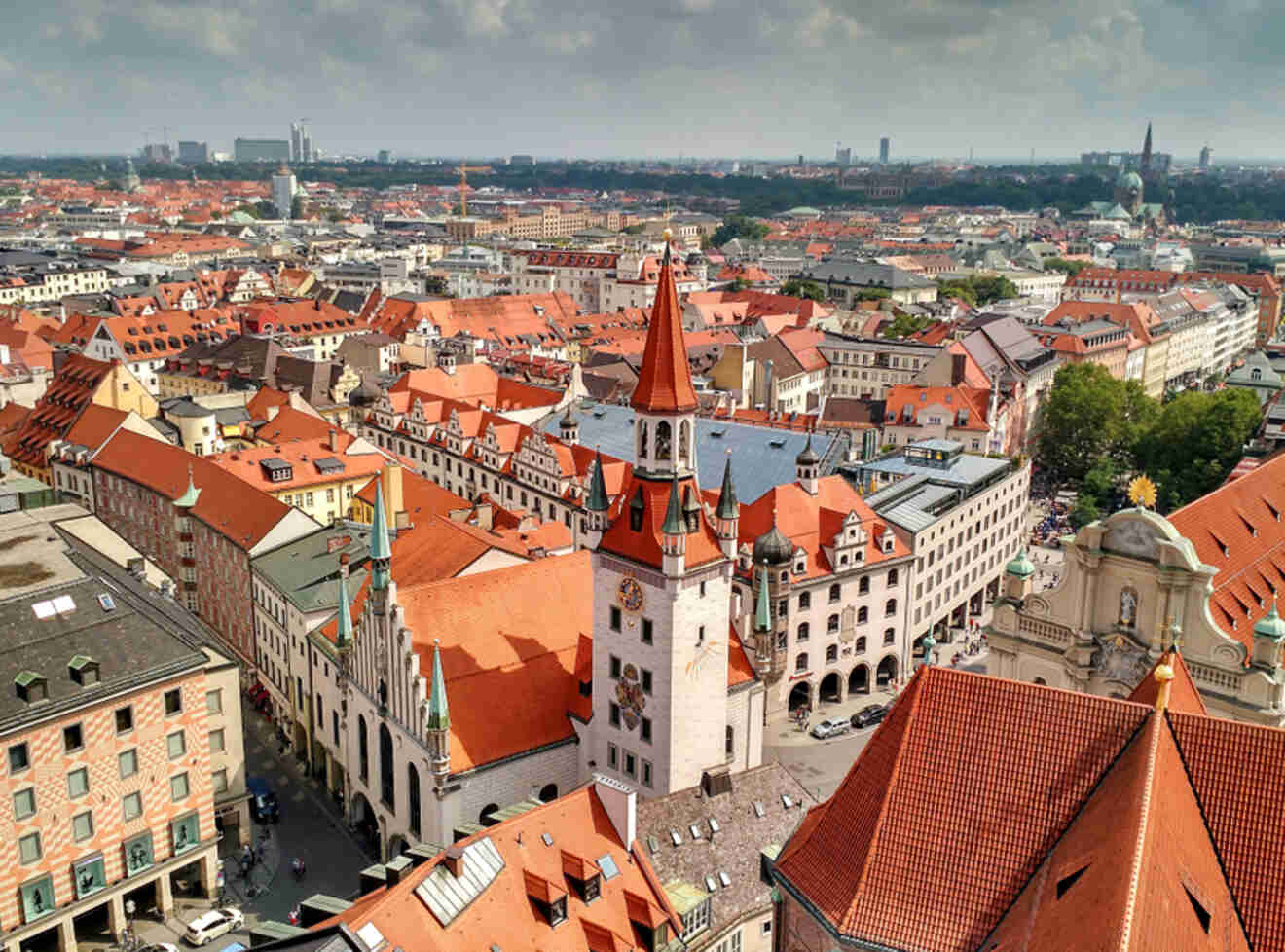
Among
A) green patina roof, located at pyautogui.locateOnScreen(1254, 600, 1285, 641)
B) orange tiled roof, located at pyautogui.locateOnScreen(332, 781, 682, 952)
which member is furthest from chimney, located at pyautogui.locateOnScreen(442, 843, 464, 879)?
green patina roof, located at pyautogui.locateOnScreen(1254, 600, 1285, 641)

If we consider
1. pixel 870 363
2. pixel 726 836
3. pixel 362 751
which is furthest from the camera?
pixel 870 363

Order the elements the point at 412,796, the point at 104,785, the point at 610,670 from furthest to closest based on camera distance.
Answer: the point at 412,796 < the point at 610,670 < the point at 104,785

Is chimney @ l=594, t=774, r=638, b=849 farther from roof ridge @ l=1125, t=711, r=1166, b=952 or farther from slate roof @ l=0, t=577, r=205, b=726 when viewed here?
slate roof @ l=0, t=577, r=205, b=726

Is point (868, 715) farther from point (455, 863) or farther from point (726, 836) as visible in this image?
point (455, 863)

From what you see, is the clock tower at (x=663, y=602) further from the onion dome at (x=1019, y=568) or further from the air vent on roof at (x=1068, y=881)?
the air vent on roof at (x=1068, y=881)

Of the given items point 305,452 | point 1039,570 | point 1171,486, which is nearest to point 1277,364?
point 1171,486

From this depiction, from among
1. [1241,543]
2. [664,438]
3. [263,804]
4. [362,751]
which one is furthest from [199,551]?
[1241,543]
